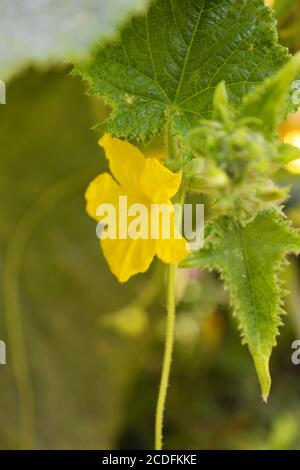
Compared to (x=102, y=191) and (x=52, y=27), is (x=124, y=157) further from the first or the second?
(x=52, y=27)

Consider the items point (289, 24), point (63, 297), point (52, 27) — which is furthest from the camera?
point (63, 297)

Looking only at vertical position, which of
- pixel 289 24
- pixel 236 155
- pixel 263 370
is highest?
pixel 289 24

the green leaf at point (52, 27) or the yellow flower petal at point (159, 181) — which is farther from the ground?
the green leaf at point (52, 27)

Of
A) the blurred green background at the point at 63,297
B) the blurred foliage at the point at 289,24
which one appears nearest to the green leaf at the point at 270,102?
the blurred foliage at the point at 289,24

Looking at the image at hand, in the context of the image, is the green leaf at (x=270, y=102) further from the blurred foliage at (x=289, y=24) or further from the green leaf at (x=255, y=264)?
the blurred foliage at (x=289, y=24)

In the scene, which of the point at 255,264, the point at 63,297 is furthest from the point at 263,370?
the point at 63,297

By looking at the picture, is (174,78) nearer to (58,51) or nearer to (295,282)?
(58,51)
